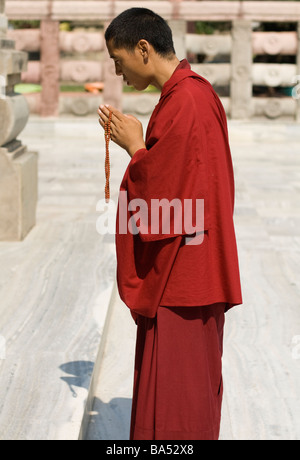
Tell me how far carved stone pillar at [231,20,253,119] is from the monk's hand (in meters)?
11.1

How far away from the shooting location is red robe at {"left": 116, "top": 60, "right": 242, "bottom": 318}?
98.8 inches

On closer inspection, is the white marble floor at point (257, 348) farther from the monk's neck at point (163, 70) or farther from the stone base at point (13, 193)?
the monk's neck at point (163, 70)

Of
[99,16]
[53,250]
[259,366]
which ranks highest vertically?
[99,16]

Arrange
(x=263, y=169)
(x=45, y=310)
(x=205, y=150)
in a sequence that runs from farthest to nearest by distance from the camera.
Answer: (x=263, y=169), (x=45, y=310), (x=205, y=150)

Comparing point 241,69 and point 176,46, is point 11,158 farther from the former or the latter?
point 241,69

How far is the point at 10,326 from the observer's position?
4277 mm

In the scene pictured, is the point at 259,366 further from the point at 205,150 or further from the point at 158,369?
the point at 205,150

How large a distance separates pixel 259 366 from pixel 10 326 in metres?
1.26

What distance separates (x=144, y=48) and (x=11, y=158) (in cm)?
359

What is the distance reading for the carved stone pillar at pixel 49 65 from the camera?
43.8 feet

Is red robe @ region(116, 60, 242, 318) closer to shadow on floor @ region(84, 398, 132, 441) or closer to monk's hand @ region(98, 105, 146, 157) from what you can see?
monk's hand @ region(98, 105, 146, 157)

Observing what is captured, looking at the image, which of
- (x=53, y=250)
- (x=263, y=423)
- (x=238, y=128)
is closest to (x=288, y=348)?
(x=263, y=423)

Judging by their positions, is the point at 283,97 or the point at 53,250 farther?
the point at 283,97

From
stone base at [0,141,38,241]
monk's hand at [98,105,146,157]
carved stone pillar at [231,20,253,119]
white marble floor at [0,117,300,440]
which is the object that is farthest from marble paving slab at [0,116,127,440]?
carved stone pillar at [231,20,253,119]
